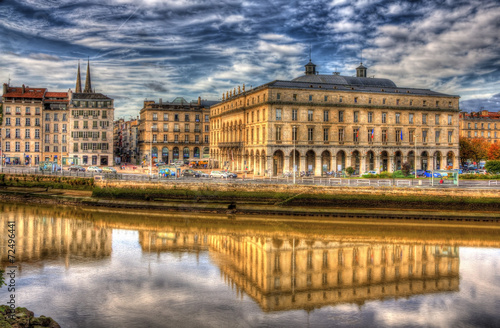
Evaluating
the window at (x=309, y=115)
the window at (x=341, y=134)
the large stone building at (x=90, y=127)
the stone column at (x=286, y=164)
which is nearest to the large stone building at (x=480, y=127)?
the window at (x=341, y=134)

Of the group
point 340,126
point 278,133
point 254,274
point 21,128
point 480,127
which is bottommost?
point 254,274

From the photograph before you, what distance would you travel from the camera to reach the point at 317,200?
156ft

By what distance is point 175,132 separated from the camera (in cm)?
10681

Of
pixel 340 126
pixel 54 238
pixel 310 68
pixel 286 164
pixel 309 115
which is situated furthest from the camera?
pixel 310 68

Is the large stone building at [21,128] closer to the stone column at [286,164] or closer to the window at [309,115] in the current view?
the stone column at [286,164]

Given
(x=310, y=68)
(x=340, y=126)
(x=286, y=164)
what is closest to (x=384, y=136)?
(x=340, y=126)

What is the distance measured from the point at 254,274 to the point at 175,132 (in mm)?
82323

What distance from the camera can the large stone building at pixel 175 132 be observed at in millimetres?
104812

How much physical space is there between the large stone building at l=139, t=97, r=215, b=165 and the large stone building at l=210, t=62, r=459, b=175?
27596mm

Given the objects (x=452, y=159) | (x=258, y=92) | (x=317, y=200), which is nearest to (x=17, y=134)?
(x=258, y=92)

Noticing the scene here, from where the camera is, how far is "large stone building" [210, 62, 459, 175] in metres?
68.4

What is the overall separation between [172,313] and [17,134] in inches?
3378

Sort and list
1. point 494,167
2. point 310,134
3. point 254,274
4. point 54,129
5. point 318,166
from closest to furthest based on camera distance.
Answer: point 254,274 → point 494,167 → point 310,134 → point 318,166 → point 54,129

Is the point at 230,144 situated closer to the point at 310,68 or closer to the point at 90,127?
the point at 310,68
